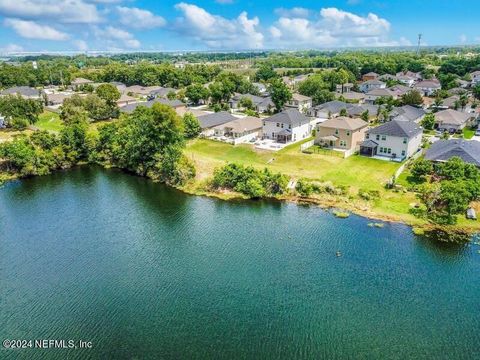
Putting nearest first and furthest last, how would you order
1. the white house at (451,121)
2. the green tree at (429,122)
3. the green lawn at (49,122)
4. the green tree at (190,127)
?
the green tree at (190,127)
the white house at (451,121)
the green tree at (429,122)
the green lawn at (49,122)

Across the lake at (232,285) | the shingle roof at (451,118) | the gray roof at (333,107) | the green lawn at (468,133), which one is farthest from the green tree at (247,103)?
the lake at (232,285)

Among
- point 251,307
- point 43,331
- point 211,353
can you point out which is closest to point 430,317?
point 251,307

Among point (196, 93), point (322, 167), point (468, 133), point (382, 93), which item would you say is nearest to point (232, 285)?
point (322, 167)

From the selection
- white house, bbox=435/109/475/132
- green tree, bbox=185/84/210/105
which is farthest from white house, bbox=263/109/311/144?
green tree, bbox=185/84/210/105

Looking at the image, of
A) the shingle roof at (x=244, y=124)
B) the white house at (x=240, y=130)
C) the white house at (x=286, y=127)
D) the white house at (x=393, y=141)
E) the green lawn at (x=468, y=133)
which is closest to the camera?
the white house at (x=393, y=141)

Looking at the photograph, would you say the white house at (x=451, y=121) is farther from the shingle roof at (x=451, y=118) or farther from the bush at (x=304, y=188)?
the bush at (x=304, y=188)

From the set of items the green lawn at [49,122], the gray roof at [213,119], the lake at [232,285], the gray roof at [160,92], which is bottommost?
the lake at [232,285]
